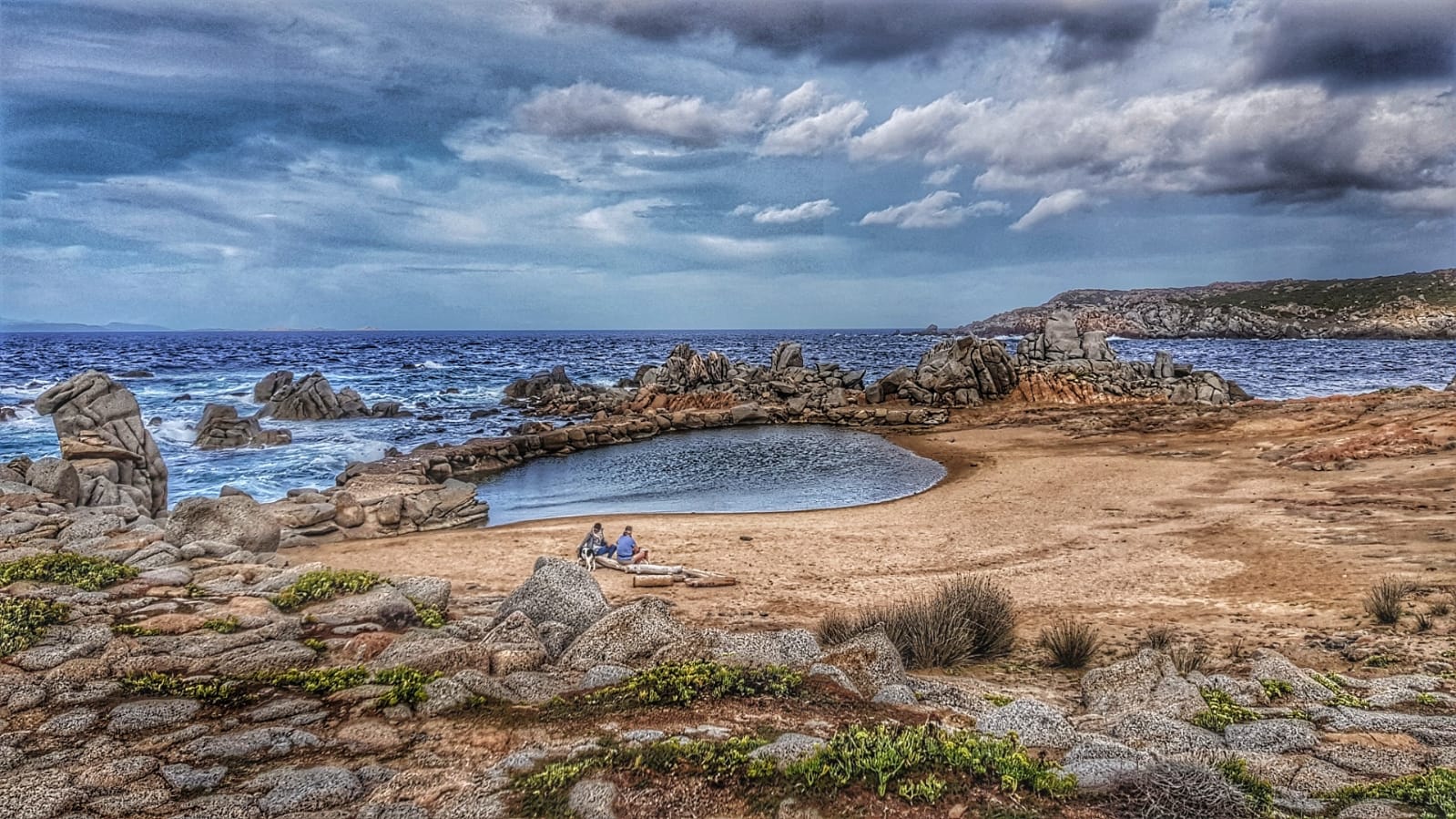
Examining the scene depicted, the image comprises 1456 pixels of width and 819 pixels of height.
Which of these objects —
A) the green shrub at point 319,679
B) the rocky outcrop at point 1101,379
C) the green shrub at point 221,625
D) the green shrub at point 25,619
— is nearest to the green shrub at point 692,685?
the green shrub at point 319,679

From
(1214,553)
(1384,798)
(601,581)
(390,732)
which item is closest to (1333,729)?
(1384,798)

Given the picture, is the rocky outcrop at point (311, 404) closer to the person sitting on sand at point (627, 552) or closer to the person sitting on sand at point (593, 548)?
the person sitting on sand at point (593, 548)

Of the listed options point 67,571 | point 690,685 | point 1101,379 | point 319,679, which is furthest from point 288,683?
point 1101,379

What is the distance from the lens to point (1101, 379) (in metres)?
47.8

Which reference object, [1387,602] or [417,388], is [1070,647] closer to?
[1387,602]

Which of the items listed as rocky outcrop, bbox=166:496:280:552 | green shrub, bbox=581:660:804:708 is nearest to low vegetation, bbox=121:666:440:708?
green shrub, bbox=581:660:804:708

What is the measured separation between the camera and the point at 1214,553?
48.8 ft

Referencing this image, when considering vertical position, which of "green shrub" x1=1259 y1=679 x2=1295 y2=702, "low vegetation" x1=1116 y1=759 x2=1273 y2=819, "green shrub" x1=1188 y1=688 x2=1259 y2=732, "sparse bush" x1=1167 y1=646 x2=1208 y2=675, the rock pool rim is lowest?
the rock pool rim

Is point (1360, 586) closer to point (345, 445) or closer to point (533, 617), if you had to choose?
point (533, 617)

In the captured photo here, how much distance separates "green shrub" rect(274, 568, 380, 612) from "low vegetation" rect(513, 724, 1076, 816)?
5.85 metres

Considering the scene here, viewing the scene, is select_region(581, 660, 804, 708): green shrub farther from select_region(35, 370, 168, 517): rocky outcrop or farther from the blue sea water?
the blue sea water

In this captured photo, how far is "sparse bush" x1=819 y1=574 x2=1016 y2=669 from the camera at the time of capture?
944 cm

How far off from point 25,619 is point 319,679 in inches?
152

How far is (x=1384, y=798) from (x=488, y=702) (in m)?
6.70
